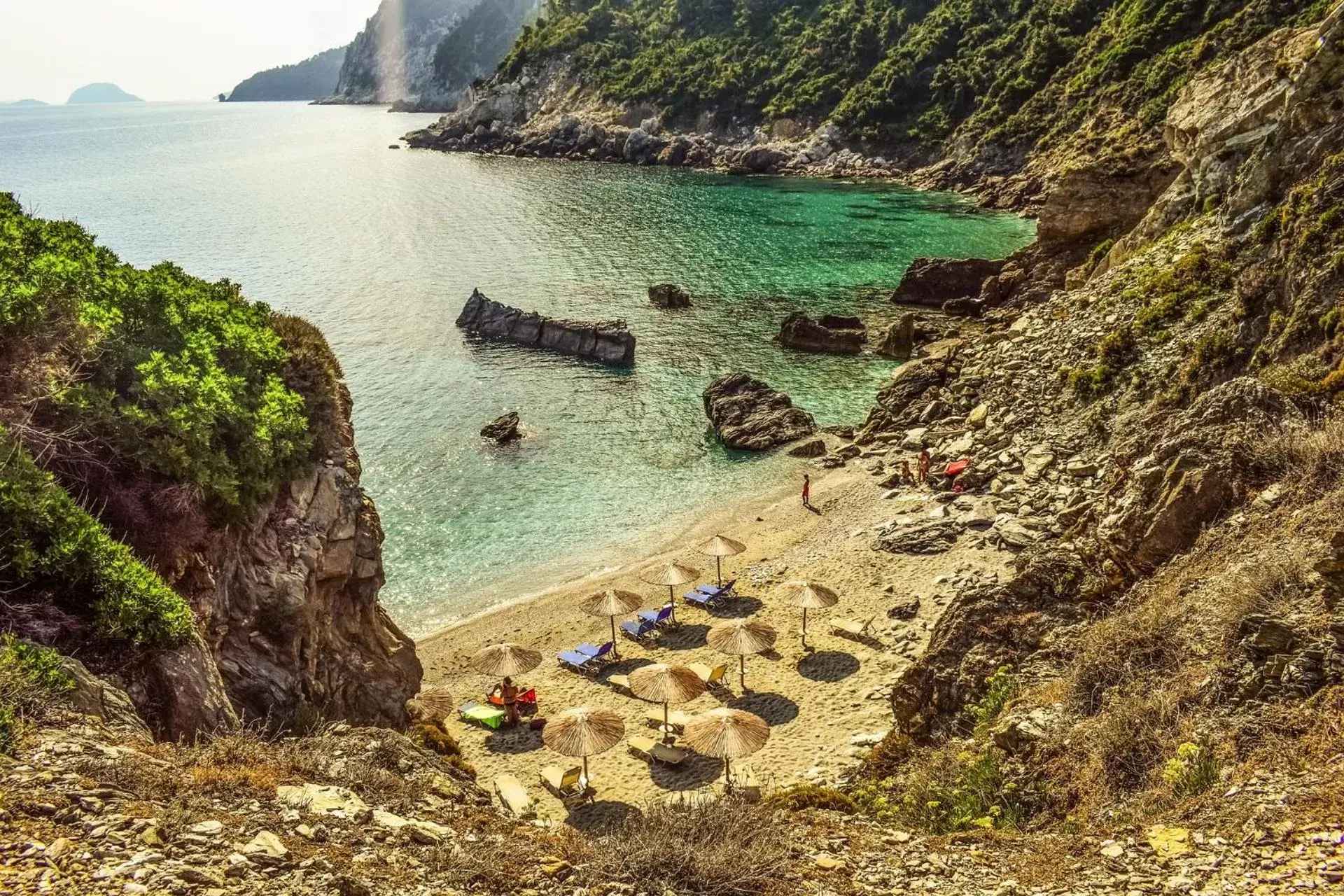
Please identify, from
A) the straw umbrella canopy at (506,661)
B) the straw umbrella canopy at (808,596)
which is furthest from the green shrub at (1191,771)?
the straw umbrella canopy at (506,661)

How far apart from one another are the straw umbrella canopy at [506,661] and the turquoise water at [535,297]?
6.20 m

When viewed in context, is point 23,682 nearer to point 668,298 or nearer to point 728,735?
point 728,735

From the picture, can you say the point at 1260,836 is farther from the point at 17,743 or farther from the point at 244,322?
the point at 244,322

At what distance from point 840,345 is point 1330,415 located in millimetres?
35075

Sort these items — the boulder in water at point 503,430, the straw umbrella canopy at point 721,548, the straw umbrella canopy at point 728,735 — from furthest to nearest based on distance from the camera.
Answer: the boulder in water at point 503,430
the straw umbrella canopy at point 721,548
the straw umbrella canopy at point 728,735

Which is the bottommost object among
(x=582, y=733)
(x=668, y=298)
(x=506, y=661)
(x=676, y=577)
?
(x=506, y=661)

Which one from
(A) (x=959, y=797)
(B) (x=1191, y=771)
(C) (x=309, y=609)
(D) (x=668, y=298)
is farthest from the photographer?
(D) (x=668, y=298)

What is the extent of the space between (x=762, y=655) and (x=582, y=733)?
6826mm

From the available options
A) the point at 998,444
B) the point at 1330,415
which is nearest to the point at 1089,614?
the point at 1330,415

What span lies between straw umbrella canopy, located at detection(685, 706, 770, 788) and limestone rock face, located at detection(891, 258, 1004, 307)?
141 ft

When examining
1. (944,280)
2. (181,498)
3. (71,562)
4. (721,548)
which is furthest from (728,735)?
(944,280)

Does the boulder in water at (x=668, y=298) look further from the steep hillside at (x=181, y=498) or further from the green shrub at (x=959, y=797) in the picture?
the green shrub at (x=959, y=797)

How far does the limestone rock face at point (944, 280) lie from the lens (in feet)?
177

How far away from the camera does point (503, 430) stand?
39094 millimetres
